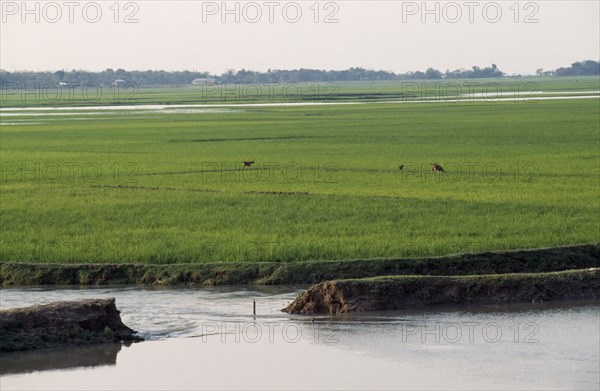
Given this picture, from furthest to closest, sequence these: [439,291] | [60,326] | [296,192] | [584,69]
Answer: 1. [584,69]
2. [296,192]
3. [439,291]
4. [60,326]

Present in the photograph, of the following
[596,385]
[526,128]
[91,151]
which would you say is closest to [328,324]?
[596,385]

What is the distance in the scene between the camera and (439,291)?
11.5 metres

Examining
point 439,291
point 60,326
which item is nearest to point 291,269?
point 439,291

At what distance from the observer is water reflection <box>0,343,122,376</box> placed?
9.50m

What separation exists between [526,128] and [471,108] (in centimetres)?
1801

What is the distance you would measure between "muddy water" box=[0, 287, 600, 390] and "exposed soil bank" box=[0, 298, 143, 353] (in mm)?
131

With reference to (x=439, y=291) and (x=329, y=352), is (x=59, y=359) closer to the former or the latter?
(x=329, y=352)

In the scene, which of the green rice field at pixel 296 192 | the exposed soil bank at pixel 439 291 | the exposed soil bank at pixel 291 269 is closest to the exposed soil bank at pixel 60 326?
the exposed soil bank at pixel 439 291

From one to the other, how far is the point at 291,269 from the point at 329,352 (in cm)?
312

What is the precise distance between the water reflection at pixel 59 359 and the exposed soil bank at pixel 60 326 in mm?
86

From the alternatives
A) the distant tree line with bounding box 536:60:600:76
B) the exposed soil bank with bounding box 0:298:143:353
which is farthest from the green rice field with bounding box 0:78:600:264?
the distant tree line with bounding box 536:60:600:76

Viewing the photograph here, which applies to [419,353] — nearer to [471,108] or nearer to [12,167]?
[12,167]

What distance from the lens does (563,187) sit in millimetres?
20359

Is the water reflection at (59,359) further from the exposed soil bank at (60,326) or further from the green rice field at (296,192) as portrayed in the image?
the green rice field at (296,192)
